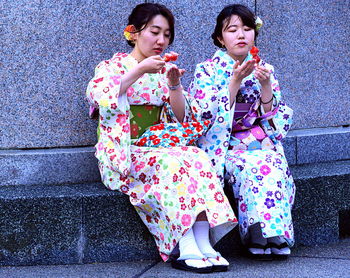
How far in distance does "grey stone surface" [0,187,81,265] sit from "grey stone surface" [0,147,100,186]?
0.42 m

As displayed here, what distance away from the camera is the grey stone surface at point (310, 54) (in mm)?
5031

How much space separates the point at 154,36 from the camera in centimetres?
396

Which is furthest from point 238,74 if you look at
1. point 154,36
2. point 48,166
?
point 48,166

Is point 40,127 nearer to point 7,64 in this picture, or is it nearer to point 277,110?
point 7,64

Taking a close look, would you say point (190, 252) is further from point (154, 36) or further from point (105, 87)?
point (154, 36)

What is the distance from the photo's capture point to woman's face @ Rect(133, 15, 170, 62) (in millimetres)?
3949

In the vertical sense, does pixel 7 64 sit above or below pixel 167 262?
above

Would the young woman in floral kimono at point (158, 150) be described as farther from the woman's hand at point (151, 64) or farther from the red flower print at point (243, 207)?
the red flower print at point (243, 207)

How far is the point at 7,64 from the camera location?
4.22 m

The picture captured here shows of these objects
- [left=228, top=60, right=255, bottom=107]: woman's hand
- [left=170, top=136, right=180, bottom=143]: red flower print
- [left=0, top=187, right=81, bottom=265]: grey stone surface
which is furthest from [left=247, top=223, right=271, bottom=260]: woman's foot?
[left=0, top=187, right=81, bottom=265]: grey stone surface

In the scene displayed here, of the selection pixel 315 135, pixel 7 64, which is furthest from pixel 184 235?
Result: pixel 315 135

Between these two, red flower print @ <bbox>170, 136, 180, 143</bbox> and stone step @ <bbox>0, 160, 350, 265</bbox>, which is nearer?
stone step @ <bbox>0, 160, 350, 265</bbox>

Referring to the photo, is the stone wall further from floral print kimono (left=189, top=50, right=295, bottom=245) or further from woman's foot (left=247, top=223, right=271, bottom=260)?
woman's foot (left=247, top=223, right=271, bottom=260)

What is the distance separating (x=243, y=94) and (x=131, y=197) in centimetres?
100
